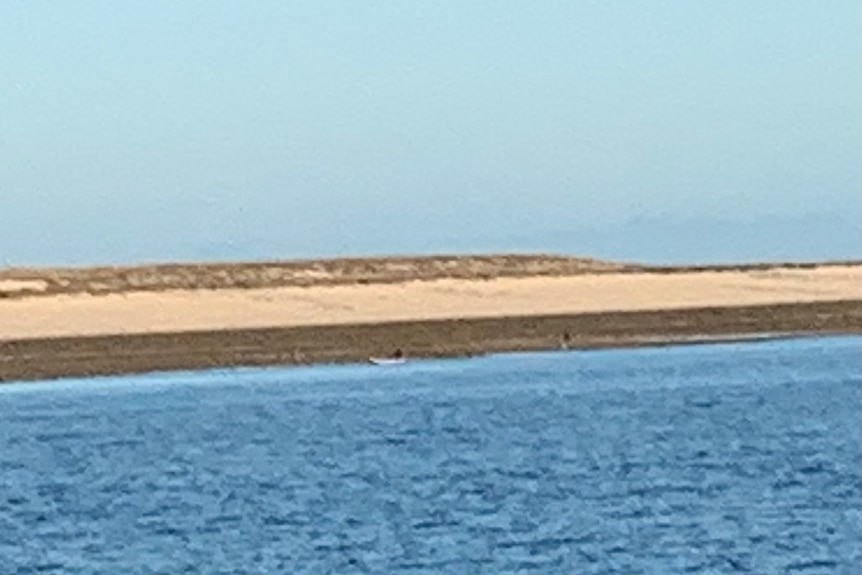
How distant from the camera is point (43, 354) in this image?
47.7m

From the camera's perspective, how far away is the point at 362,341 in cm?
4938

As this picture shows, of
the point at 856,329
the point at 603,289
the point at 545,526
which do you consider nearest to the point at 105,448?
the point at 545,526

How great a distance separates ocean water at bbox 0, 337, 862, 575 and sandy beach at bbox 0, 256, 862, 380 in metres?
2.48

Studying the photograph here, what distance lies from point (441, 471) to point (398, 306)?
1124 inches

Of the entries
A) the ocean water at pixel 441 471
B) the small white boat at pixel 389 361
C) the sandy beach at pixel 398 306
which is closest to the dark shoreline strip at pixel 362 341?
the sandy beach at pixel 398 306

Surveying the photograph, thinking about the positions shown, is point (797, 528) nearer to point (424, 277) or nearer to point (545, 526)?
point (545, 526)

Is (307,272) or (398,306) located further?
(307,272)

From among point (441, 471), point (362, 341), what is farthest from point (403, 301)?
point (441, 471)

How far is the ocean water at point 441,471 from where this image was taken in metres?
21.5

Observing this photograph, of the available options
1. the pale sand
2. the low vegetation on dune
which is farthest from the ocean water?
the low vegetation on dune

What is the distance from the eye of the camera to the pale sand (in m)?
53.1

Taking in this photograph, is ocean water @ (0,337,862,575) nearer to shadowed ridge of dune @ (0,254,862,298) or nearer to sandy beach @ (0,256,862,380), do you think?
sandy beach @ (0,256,862,380)

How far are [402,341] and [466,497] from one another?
23.9 metres

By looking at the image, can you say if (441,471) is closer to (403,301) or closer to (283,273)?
(403,301)
